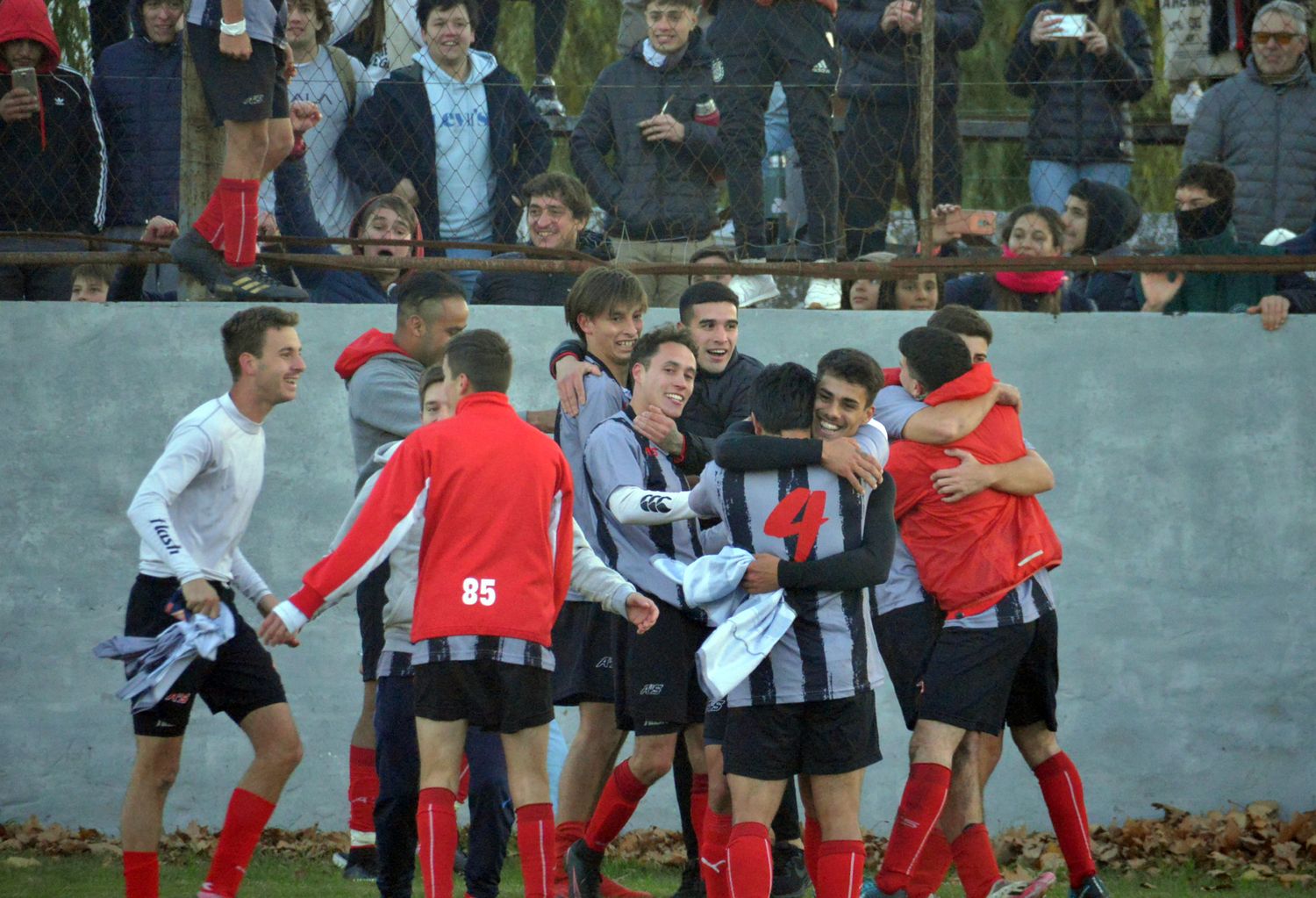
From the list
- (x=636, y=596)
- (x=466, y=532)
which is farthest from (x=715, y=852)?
(x=466, y=532)

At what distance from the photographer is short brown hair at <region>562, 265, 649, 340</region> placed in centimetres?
588

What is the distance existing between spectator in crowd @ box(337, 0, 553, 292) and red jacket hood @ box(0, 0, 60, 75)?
150 cm

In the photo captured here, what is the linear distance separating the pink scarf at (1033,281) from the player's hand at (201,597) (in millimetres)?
4204

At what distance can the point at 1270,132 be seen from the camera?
27.2 feet

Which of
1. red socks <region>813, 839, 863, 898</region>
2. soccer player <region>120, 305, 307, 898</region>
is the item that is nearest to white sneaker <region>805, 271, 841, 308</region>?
soccer player <region>120, 305, 307, 898</region>

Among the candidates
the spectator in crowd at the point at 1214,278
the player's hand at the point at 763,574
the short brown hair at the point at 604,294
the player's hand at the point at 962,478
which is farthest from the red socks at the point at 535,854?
the spectator in crowd at the point at 1214,278

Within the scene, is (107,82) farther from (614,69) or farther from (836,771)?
(836,771)

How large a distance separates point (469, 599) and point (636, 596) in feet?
1.85

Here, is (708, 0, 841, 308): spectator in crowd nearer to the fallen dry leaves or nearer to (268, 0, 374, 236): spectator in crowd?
(268, 0, 374, 236): spectator in crowd

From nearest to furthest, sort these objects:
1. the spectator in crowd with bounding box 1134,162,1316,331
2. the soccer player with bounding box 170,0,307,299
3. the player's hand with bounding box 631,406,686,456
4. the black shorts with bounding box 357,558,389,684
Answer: the player's hand with bounding box 631,406,686,456, the black shorts with bounding box 357,558,389,684, the soccer player with bounding box 170,0,307,299, the spectator in crowd with bounding box 1134,162,1316,331

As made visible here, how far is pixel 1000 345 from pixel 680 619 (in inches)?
109

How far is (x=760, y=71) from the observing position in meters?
8.23

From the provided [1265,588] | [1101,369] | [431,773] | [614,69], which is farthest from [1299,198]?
[431,773]

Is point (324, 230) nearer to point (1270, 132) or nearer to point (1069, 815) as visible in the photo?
point (1069, 815)
